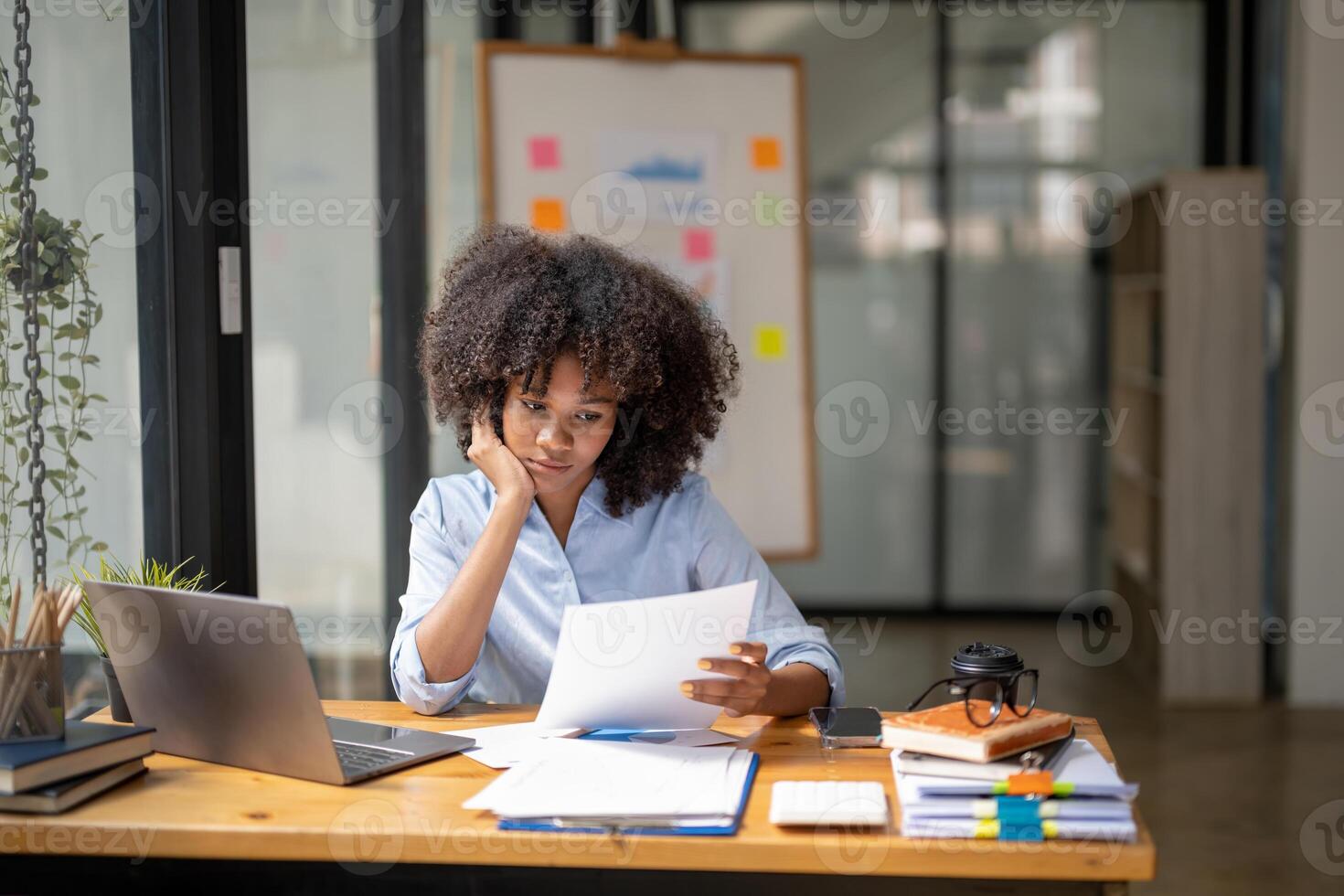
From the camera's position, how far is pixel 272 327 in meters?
2.69

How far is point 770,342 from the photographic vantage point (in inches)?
135

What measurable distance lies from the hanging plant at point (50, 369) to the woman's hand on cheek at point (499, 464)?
1.83 ft

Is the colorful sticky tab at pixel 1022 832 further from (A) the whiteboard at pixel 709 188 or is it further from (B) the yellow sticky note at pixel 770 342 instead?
(B) the yellow sticky note at pixel 770 342

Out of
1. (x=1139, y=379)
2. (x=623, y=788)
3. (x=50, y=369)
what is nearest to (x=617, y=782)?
(x=623, y=788)

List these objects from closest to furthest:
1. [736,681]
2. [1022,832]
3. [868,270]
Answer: [1022,832] < [736,681] < [868,270]

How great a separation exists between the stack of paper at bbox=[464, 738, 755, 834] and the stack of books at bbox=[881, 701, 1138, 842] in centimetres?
18

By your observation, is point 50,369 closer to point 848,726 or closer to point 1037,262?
point 848,726

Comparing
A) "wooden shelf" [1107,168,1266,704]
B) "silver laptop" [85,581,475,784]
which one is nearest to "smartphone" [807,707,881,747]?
"silver laptop" [85,581,475,784]

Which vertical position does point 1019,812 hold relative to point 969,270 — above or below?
below

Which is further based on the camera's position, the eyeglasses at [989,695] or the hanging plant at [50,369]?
the hanging plant at [50,369]

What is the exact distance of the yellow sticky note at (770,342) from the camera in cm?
342

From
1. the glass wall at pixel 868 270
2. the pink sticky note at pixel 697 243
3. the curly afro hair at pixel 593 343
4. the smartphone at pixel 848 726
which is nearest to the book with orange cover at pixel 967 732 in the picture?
the smartphone at pixel 848 726

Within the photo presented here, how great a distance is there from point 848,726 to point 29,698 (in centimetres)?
95

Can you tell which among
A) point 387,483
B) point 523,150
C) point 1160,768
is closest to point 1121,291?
point 1160,768
